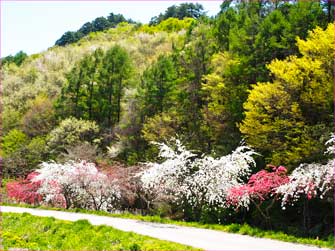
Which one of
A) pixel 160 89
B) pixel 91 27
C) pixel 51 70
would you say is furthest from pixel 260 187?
pixel 91 27

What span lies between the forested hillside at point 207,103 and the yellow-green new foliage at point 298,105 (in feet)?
0.15

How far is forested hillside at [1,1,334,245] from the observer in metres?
18.8

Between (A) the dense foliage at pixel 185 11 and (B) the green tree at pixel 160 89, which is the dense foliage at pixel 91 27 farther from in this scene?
(B) the green tree at pixel 160 89

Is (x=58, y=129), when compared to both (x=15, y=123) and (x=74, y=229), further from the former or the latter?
(x=74, y=229)

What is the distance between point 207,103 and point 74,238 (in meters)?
19.8

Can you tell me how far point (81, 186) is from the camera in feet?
76.4

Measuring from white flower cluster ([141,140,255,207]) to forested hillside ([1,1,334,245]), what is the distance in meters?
0.13

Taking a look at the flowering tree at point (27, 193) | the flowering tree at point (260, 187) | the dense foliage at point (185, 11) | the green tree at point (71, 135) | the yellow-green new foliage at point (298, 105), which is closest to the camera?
the flowering tree at point (260, 187)

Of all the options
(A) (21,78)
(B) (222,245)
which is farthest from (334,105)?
(A) (21,78)

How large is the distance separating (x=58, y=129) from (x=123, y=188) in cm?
1837

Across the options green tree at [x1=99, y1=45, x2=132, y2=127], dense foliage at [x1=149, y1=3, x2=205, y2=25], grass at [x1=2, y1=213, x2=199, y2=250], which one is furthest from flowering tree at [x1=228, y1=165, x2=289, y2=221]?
dense foliage at [x1=149, y1=3, x2=205, y2=25]

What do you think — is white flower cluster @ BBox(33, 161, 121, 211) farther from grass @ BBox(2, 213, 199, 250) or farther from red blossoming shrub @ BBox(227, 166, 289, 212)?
red blossoming shrub @ BBox(227, 166, 289, 212)

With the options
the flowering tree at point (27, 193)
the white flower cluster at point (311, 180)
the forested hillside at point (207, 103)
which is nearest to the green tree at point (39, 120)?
the forested hillside at point (207, 103)

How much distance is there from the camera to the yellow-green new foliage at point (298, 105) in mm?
18266
